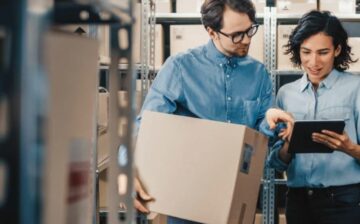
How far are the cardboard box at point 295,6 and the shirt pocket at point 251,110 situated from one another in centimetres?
131

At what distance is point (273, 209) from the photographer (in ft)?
9.93

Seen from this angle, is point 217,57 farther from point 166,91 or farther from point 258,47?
point 258,47

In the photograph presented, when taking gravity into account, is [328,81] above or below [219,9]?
below

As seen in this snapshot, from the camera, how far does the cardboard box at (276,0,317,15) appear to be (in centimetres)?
308

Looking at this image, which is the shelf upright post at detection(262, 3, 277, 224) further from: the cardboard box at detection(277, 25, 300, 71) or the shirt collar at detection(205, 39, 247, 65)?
the shirt collar at detection(205, 39, 247, 65)

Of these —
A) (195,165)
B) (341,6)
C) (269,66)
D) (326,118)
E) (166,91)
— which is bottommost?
(195,165)

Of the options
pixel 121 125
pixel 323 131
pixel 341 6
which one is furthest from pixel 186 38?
pixel 121 125

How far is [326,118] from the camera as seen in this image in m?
2.02

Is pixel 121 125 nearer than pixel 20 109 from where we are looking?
No

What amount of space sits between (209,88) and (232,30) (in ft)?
0.71

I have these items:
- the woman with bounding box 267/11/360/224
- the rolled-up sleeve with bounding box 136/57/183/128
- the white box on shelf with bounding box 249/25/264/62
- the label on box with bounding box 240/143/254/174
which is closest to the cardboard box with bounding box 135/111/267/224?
the label on box with bounding box 240/143/254/174

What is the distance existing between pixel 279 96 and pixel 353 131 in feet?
1.07

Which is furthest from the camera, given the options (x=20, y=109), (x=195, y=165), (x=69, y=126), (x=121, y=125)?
(x=195, y=165)

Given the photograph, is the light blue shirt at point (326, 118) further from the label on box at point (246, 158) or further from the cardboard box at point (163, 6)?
the cardboard box at point (163, 6)
